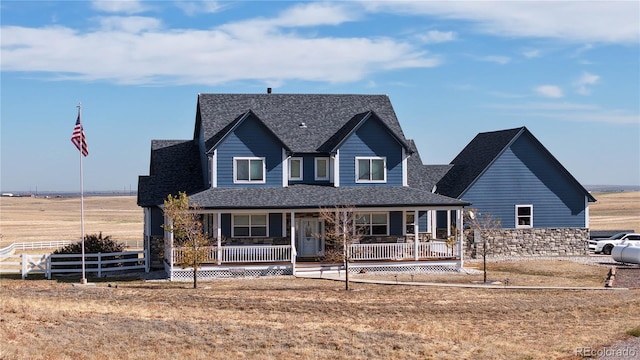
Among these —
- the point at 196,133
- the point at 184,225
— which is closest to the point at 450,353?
the point at 184,225

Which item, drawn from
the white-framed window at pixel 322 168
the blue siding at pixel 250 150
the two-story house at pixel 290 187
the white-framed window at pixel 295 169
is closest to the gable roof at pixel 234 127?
the two-story house at pixel 290 187

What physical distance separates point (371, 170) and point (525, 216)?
1070 cm

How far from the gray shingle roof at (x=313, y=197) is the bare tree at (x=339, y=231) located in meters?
0.65

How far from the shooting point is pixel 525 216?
46.1m

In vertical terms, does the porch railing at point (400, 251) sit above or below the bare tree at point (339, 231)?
below

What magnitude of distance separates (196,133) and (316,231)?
10.8 meters

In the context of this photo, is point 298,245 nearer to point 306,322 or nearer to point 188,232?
point 188,232

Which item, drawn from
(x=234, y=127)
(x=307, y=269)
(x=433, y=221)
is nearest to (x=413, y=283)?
(x=307, y=269)

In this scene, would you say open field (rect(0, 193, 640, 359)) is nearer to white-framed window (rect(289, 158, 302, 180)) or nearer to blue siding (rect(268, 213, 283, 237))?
blue siding (rect(268, 213, 283, 237))

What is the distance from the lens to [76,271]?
128 feet

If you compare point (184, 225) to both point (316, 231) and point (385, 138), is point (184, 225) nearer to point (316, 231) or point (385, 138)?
point (316, 231)

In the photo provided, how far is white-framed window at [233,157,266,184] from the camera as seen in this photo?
3956cm

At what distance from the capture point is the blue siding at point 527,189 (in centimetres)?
4575

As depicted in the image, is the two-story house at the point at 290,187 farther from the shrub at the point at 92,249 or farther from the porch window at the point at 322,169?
the shrub at the point at 92,249
